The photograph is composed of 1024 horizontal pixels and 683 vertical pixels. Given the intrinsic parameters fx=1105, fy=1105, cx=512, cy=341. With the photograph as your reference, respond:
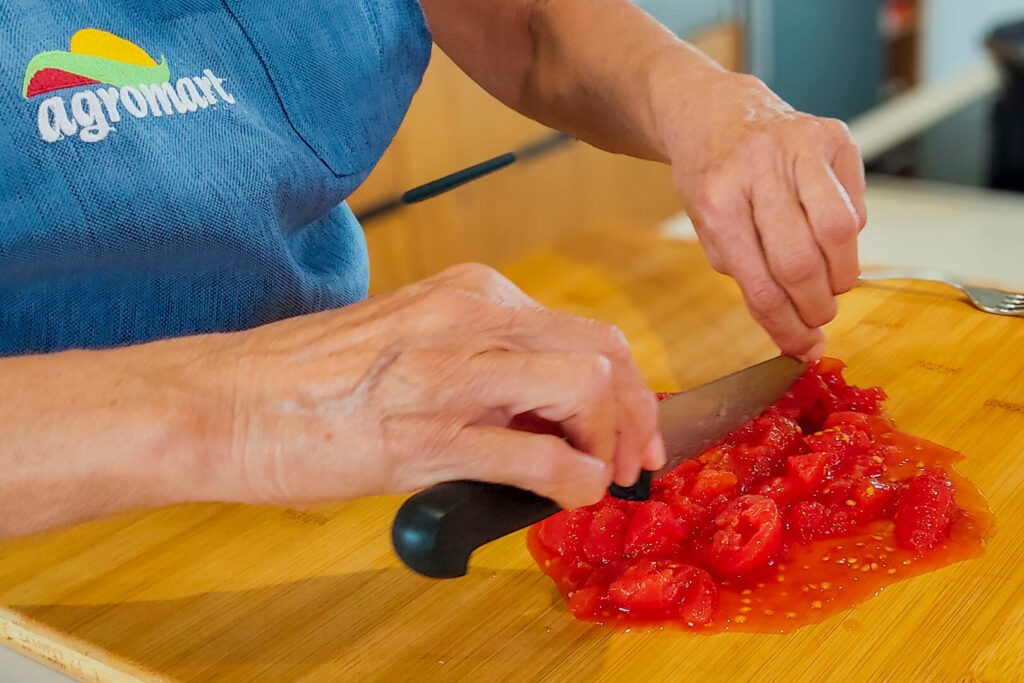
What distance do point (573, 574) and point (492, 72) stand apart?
754mm

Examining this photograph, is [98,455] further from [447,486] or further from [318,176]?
[318,176]

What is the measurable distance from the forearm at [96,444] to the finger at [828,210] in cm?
60

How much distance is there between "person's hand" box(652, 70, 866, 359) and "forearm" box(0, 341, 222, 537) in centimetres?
58

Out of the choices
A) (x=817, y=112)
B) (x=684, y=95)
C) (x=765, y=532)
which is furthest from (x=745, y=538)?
(x=817, y=112)

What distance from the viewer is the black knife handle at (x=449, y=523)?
72 cm

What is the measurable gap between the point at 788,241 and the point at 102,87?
24.8 inches

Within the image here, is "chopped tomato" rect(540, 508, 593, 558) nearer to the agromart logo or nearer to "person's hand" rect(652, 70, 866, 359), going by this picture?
"person's hand" rect(652, 70, 866, 359)

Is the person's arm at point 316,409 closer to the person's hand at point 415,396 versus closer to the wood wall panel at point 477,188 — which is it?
the person's hand at point 415,396

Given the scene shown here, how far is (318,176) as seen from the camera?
1.10 meters

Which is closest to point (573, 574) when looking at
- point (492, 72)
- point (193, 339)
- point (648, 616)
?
point (648, 616)

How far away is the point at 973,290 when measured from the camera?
1363 mm

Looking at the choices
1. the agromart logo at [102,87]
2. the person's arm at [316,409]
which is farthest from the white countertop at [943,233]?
the person's arm at [316,409]

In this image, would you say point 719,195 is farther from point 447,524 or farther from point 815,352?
point 447,524

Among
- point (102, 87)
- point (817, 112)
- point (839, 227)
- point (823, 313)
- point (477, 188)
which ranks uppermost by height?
point (102, 87)
